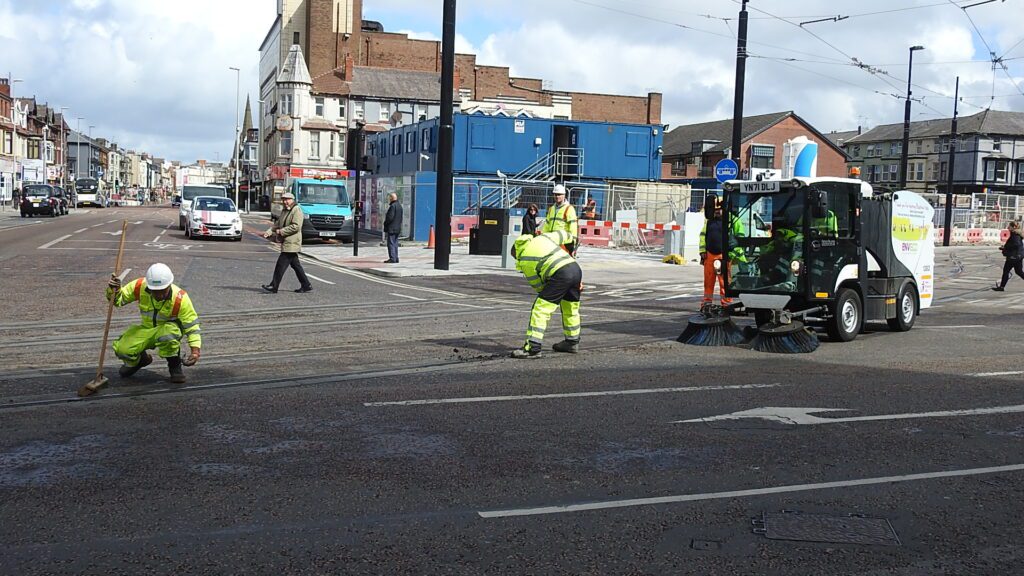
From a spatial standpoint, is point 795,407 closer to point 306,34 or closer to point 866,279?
point 866,279

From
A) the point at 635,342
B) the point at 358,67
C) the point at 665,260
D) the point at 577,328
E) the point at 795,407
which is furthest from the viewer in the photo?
the point at 358,67

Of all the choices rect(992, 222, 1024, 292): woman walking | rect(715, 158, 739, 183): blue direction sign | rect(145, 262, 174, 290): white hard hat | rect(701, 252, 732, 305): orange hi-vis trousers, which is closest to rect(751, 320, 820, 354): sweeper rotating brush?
rect(701, 252, 732, 305): orange hi-vis trousers

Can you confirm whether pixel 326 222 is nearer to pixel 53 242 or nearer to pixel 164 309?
pixel 53 242

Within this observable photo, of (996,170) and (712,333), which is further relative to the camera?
(996,170)

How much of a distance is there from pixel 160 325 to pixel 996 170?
3319 inches

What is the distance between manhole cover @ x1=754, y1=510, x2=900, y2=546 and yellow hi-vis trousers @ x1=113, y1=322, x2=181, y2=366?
18.0ft

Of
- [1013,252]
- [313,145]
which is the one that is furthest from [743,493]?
[313,145]

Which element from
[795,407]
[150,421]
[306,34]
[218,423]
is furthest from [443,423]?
[306,34]

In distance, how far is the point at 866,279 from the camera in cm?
1248

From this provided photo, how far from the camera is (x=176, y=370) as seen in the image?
8461mm

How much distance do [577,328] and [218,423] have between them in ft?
15.6

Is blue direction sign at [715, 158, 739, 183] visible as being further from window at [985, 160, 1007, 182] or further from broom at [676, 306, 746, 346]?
window at [985, 160, 1007, 182]

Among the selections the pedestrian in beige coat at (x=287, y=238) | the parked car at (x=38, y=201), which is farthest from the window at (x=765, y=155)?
the pedestrian in beige coat at (x=287, y=238)

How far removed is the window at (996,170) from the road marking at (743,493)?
82692mm
